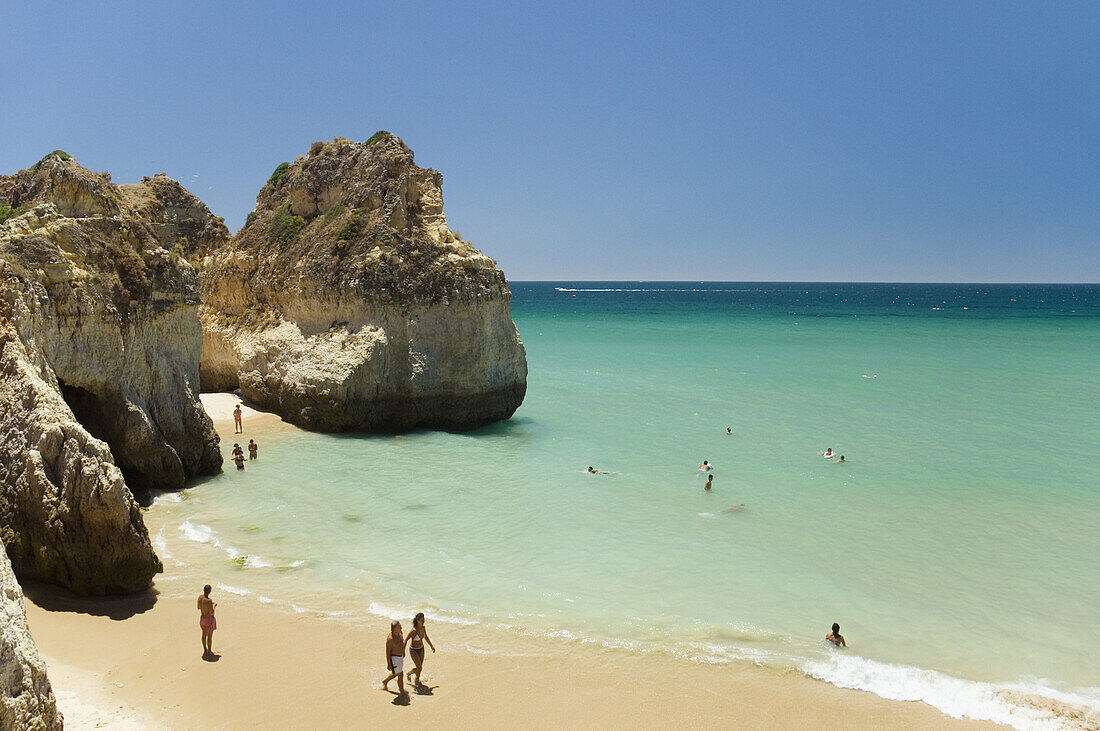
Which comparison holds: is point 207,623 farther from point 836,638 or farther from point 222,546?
point 836,638

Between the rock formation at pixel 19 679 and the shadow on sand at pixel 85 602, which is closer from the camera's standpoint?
the rock formation at pixel 19 679

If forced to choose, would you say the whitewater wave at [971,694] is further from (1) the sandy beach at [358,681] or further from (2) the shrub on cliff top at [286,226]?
(2) the shrub on cliff top at [286,226]

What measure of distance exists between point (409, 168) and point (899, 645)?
64.9ft

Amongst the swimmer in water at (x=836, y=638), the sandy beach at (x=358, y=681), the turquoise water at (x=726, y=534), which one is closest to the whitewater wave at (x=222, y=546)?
the turquoise water at (x=726, y=534)

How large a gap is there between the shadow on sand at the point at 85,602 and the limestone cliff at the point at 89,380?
0.16m

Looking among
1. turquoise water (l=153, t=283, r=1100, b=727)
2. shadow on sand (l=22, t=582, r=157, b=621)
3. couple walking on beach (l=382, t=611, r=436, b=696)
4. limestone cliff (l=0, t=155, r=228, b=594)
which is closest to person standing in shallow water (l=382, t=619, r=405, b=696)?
couple walking on beach (l=382, t=611, r=436, b=696)

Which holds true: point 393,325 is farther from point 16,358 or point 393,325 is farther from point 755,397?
point 755,397

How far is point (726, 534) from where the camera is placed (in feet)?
51.1

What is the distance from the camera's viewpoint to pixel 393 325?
23.2m

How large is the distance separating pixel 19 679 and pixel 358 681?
4042mm

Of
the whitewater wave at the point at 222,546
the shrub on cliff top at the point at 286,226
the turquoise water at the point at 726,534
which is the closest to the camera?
the turquoise water at the point at 726,534

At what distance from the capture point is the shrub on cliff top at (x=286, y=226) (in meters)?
26.4

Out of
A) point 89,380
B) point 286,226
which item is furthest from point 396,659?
point 286,226

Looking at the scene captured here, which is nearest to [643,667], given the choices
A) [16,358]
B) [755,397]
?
[16,358]
